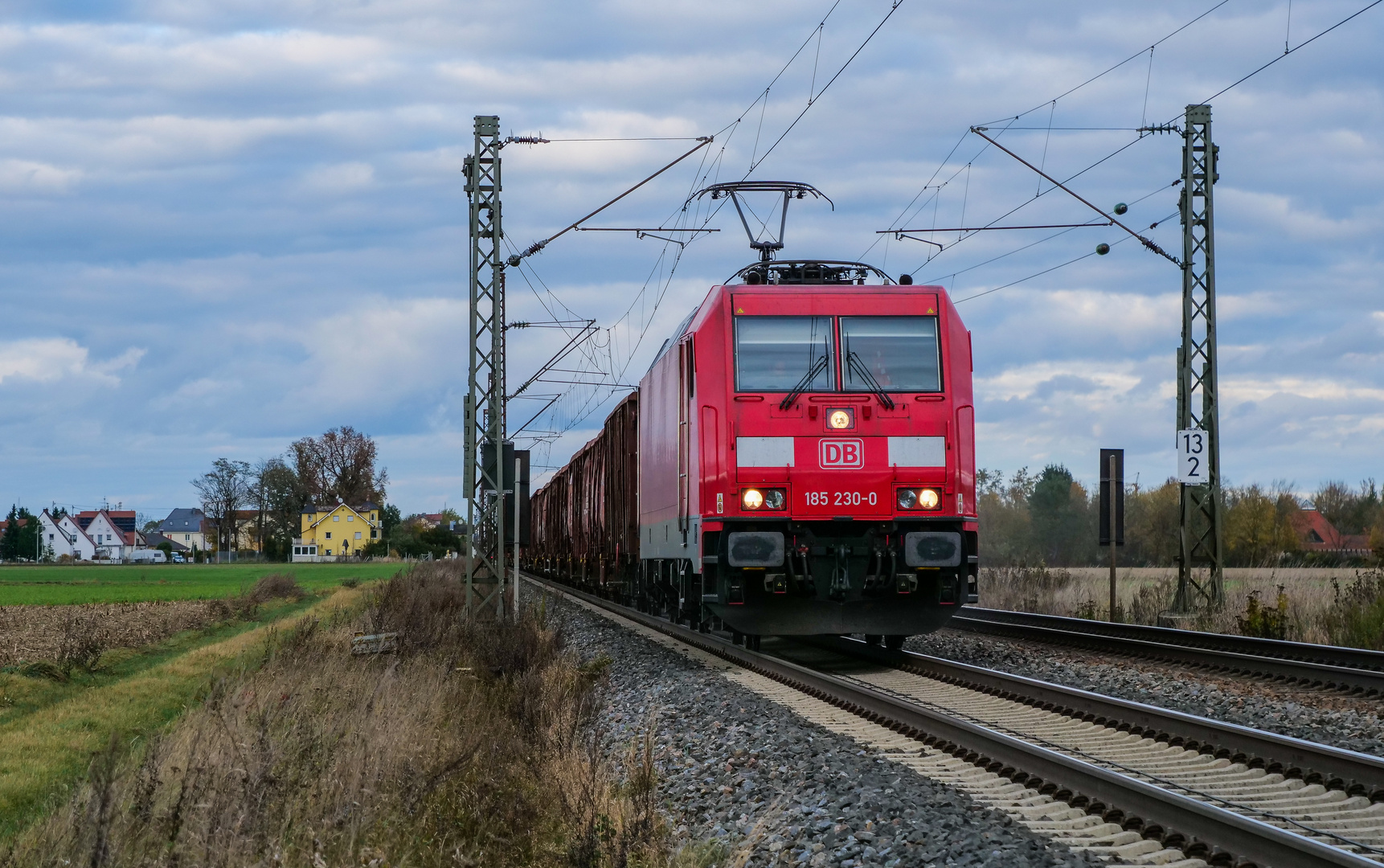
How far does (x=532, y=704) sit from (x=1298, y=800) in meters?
5.83

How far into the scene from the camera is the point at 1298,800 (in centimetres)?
687

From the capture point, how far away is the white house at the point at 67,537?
14850cm

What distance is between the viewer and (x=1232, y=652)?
14.1 meters

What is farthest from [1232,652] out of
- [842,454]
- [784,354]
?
[784,354]

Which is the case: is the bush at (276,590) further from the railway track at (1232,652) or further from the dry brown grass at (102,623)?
the railway track at (1232,652)

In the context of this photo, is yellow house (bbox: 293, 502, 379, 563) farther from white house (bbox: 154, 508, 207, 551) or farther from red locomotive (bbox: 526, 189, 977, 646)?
red locomotive (bbox: 526, 189, 977, 646)

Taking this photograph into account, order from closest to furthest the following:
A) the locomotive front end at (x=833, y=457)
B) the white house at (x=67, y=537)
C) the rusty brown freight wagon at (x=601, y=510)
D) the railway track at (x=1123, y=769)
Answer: the railway track at (x=1123, y=769) < the locomotive front end at (x=833, y=457) < the rusty brown freight wagon at (x=601, y=510) < the white house at (x=67, y=537)

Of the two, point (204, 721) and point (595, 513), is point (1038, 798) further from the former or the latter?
point (595, 513)

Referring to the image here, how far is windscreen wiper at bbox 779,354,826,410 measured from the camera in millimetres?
12945

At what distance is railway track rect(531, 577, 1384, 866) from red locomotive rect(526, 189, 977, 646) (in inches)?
46.5

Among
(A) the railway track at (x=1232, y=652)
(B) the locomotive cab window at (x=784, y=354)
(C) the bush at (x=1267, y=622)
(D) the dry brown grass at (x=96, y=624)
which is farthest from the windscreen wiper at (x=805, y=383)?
(D) the dry brown grass at (x=96, y=624)

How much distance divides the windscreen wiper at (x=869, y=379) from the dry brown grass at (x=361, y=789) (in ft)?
14.2

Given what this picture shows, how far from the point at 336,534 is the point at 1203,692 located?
4826 inches

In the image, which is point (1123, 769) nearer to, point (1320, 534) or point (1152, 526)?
point (1152, 526)
